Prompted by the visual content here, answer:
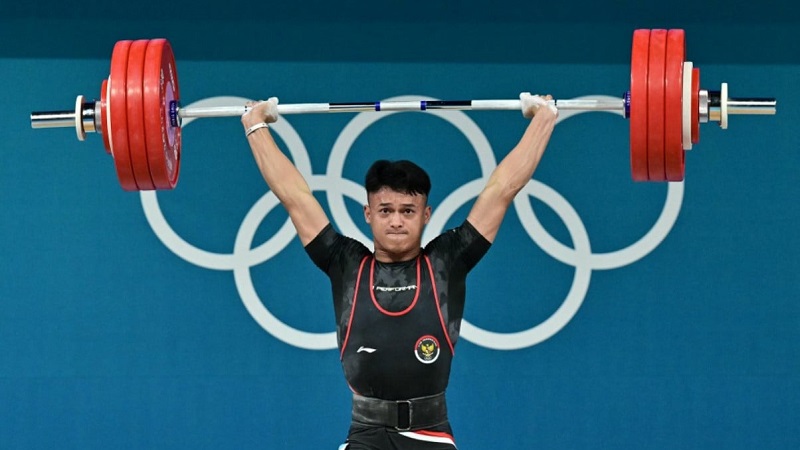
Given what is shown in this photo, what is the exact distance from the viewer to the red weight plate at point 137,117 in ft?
15.9

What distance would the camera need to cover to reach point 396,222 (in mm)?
4668

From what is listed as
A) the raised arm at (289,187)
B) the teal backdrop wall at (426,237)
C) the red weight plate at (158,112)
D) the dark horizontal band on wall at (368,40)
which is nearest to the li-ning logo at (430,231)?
the teal backdrop wall at (426,237)

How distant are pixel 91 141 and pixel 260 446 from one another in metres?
1.40

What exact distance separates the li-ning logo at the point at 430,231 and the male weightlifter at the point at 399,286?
50.2 inches

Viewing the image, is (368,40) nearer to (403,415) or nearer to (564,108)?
(564,108)

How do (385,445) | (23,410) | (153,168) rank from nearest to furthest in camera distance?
(385,445) < (153,168) < (23,410)

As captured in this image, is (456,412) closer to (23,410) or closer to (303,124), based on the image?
(303,124)

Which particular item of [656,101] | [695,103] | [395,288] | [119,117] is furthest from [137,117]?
[695,103]

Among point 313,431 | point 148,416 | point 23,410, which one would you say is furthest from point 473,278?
point 23,410

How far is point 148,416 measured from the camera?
6.09 metres

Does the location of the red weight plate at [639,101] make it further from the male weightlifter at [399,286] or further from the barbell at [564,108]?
the male weightlifter at [399,286]

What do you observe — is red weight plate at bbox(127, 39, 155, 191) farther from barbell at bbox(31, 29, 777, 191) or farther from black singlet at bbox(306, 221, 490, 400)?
black singlet at bbox(306, 221, 490, 400)

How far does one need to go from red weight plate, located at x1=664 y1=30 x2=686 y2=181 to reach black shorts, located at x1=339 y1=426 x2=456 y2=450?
1152 mm

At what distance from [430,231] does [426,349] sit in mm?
1568
